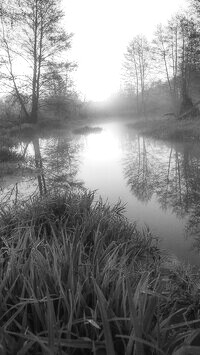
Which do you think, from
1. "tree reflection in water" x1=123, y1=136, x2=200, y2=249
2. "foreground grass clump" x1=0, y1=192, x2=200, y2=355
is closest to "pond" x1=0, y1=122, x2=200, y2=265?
"tree reflection in water" x1=123, y1=136, x2=200, y2=249

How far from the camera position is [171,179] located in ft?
19.2

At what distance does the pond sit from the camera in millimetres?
3479

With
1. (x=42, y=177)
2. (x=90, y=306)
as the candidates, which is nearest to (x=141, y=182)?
(x=42, y=177)

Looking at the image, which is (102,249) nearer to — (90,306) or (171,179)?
(90,306)

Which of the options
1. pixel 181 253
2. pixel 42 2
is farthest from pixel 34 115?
pixel 181 253

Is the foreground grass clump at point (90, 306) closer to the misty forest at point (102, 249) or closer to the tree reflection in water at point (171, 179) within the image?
the misty forest at point (102, 249)

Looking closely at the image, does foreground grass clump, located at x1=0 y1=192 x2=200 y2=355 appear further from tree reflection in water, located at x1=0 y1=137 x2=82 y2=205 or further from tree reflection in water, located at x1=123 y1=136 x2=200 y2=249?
tree reflection in water, located at x1=0 y1=137 x2=82 y2=205

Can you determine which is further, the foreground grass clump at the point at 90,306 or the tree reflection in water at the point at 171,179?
the tree reflection in water at the point at 171,179

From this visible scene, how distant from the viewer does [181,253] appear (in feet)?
9.43

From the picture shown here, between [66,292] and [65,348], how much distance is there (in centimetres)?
29

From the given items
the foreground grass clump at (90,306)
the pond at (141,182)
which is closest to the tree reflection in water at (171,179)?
the pond at (141,182)

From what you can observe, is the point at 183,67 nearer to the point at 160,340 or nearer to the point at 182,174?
the point at 182,174

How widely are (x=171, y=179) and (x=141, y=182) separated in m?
0.62

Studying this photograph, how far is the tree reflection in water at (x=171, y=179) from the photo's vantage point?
4062mm
